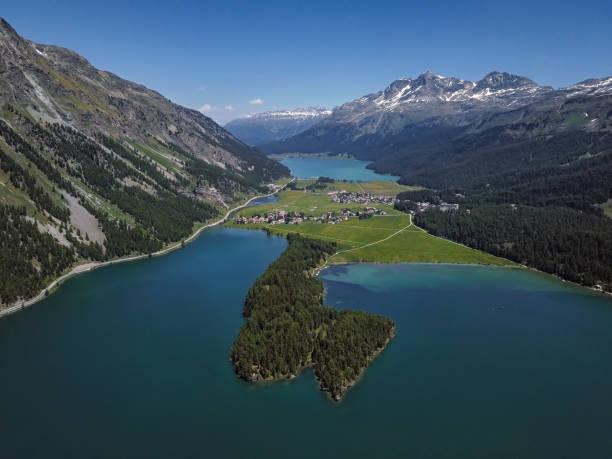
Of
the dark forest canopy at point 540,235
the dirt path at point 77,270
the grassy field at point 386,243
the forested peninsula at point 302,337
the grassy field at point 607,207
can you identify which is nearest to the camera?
the forested peninsula at point 302,337

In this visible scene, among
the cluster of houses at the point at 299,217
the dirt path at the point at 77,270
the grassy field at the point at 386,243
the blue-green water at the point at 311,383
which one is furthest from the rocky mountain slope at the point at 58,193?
the grassy field at the point at 386,243

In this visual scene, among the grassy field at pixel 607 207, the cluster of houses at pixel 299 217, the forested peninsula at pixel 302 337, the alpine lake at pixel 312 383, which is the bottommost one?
the alpine lake at pixel 312 383

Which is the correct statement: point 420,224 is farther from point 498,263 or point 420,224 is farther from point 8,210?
point 8,210

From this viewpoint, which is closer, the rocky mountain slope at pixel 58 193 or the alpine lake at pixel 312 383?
the alpine lake at pixel 312 383

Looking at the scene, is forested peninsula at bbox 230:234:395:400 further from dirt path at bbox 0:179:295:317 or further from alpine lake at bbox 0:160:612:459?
dirt path at bbox 0:179:295:317

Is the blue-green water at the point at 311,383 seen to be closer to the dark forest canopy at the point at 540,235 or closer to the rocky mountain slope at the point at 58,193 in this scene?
the dark forest canopy at the point at 540,235

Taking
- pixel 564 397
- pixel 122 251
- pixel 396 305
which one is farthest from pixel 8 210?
pixel 564 397

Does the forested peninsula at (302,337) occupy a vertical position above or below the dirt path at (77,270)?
below
